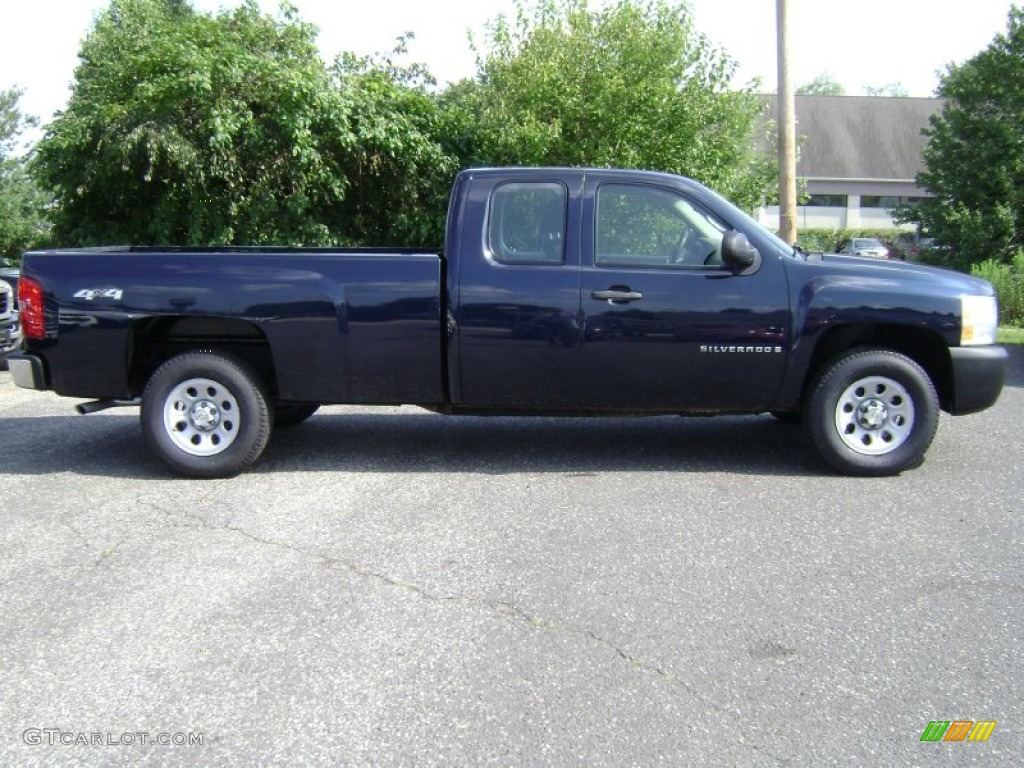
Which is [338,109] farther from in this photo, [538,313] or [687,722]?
[687,722]

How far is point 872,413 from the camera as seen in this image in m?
6.18

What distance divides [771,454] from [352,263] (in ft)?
10.5

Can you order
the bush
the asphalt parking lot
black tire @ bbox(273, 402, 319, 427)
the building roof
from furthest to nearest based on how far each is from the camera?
the building roof → the bush → black tire @ bbox(273, 402, 319, 427) → the asphalt parking lot

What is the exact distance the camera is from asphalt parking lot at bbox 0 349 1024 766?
3168 millimetres

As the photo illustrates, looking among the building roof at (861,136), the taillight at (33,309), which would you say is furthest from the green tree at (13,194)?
the building roof at (861,136)

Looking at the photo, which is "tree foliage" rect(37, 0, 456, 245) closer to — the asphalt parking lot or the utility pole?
the utility pole

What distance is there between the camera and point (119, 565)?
473cm

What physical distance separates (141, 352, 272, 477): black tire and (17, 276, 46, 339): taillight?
78 cm

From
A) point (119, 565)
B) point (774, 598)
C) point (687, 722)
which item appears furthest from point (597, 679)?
point (119, 565)

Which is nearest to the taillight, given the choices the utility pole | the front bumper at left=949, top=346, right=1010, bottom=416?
the front bumper at left=949, top=346, right=1010, bottom=416

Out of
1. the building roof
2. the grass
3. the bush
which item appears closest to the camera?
the grass

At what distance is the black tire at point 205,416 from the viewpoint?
20.6 ft

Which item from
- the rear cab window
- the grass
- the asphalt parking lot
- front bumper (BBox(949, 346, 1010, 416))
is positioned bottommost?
the asphalt parking lot

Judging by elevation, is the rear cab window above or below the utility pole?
below
